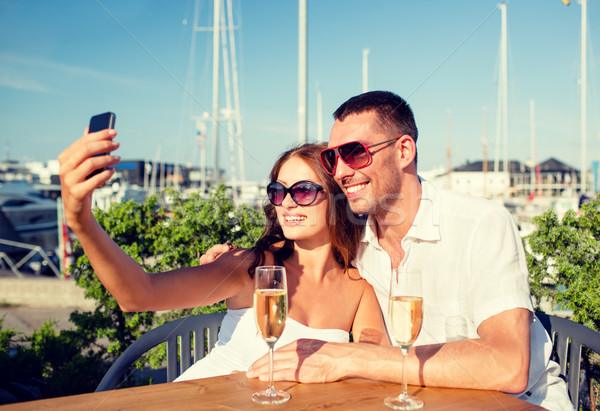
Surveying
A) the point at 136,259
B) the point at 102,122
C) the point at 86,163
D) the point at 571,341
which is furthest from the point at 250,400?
the point at 136,259

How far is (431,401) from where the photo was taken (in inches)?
59.6

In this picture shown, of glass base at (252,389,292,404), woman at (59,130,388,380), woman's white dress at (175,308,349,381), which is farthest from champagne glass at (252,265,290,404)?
woman's white dress at (175,308,349,381)

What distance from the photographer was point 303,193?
2.64m

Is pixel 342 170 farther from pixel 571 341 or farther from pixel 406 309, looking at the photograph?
pixel 571 341

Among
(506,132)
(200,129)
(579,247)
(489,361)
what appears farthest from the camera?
(200,129)

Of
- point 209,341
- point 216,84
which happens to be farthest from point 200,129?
point 209,341

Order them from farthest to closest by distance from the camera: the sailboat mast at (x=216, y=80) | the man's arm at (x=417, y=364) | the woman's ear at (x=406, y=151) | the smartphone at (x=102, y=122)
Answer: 1. the sailboat mast at (x=216, y=80)
2. the woman's ear at (x=406, y=151)
3. the man's arm at (x=417, y=364)
4. the smartphone at (x=102, y=122)

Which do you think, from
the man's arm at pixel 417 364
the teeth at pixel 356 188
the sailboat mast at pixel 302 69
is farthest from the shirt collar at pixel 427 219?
the sailboat mast at pixel 302 69

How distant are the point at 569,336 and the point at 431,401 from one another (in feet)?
4.81

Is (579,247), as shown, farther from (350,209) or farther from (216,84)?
(216,84)

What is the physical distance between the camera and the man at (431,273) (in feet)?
5.54

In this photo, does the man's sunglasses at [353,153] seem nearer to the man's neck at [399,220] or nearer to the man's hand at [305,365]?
the man's neck at [399,220]

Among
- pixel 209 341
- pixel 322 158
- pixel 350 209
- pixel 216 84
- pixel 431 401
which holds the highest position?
pixel 216 84

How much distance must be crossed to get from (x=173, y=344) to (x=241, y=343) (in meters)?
0.38
